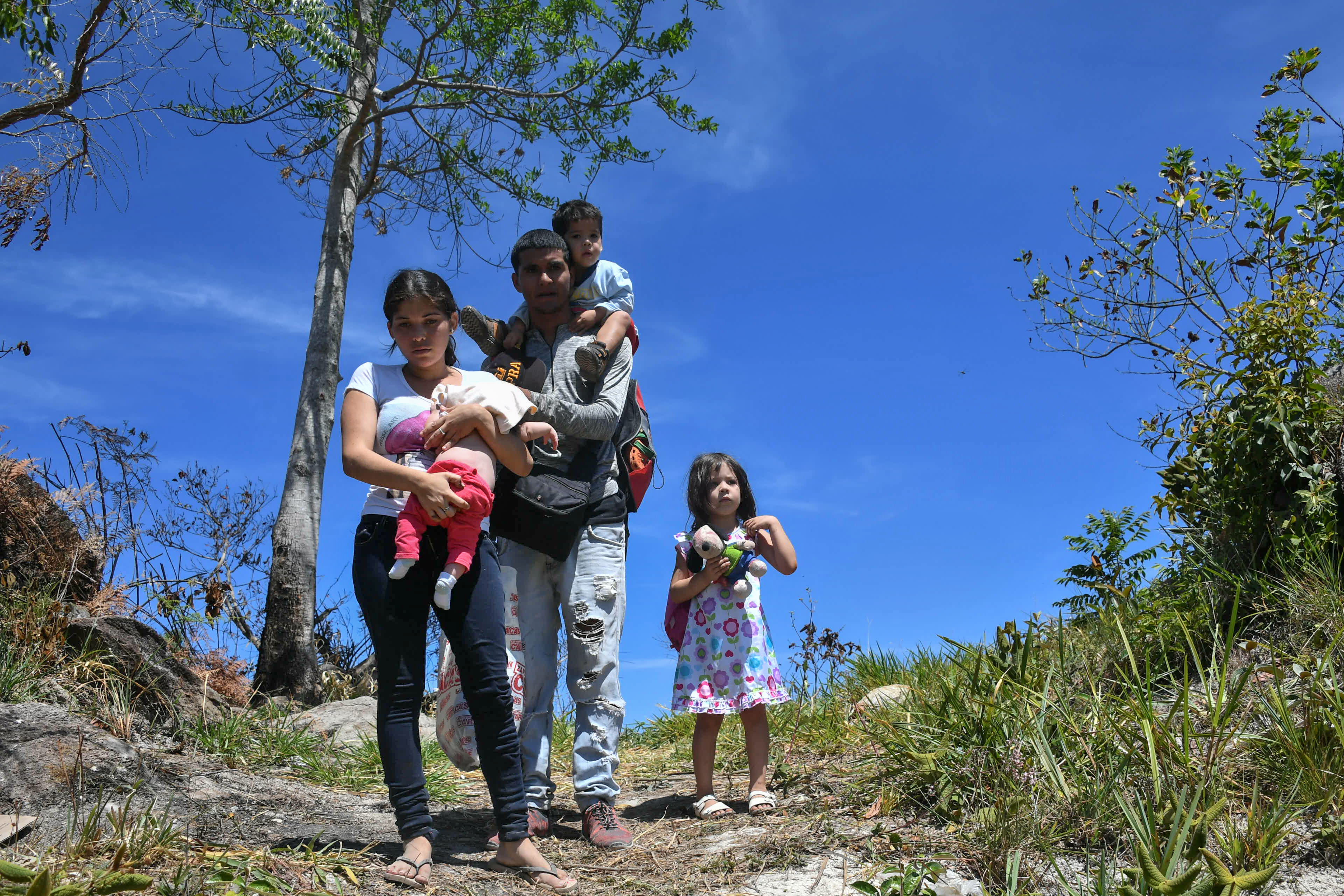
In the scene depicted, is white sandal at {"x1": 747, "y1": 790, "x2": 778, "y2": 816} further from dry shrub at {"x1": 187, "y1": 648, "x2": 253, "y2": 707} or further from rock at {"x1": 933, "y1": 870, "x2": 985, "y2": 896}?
dry shrub at {"x1": 187, "y1": 648, "x2": 253, "y2": 707}

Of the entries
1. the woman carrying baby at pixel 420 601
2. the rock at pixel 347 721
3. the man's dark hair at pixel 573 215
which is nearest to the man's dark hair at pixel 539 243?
the man's dark hair at pixel 573 215

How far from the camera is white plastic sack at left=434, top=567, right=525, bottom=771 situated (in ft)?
11.1

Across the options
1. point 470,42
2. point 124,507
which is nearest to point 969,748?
point 124,507

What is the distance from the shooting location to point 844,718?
4680 millimetres

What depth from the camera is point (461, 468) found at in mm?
2881

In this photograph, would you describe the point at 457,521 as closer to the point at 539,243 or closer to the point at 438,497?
the point at 438,497

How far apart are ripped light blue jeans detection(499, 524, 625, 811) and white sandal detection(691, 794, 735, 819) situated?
1.39 ft

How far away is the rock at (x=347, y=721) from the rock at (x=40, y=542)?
59.2 inches

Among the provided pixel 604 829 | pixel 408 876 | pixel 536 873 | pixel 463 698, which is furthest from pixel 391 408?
pixel 604 829

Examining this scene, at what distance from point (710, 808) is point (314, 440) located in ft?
16.2

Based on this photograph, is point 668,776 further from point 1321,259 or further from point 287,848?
point 1321,259

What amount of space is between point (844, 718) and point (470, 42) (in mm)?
6437

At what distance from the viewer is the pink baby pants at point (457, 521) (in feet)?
9.02

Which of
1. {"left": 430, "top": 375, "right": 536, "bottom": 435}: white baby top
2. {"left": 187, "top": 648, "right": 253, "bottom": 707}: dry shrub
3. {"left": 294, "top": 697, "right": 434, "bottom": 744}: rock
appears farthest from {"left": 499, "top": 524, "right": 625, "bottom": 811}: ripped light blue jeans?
{"left": 187, "top": 648, "right": 253, "bottom": 707}: dry shrub
